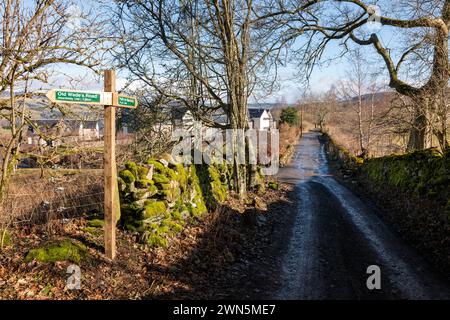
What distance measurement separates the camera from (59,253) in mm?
5465

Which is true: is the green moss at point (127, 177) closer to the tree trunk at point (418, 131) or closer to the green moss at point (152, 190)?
the green moss at point (152, 190)

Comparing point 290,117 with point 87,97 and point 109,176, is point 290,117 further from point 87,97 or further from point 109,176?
point 87,97

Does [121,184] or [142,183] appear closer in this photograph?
[121,184]

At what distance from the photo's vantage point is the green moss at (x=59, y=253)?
532cm

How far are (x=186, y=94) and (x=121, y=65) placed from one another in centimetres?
248

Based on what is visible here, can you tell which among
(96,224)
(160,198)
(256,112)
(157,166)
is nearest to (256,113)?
(256,112)

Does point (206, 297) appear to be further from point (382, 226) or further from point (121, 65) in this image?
point (121, 65)

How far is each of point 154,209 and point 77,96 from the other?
9.40ft

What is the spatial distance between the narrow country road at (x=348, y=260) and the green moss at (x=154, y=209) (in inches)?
113

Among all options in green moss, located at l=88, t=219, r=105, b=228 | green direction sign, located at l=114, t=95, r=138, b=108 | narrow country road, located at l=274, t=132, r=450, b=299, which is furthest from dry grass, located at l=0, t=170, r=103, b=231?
narrow country road, located at l=274, t=132, r=450, b=299

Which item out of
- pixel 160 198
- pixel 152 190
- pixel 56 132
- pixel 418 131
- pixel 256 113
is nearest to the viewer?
pixel 56 132

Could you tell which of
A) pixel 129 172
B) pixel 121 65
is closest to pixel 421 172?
pixel 129 172

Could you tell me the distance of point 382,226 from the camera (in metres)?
10.2

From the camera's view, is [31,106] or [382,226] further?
[382,226]
